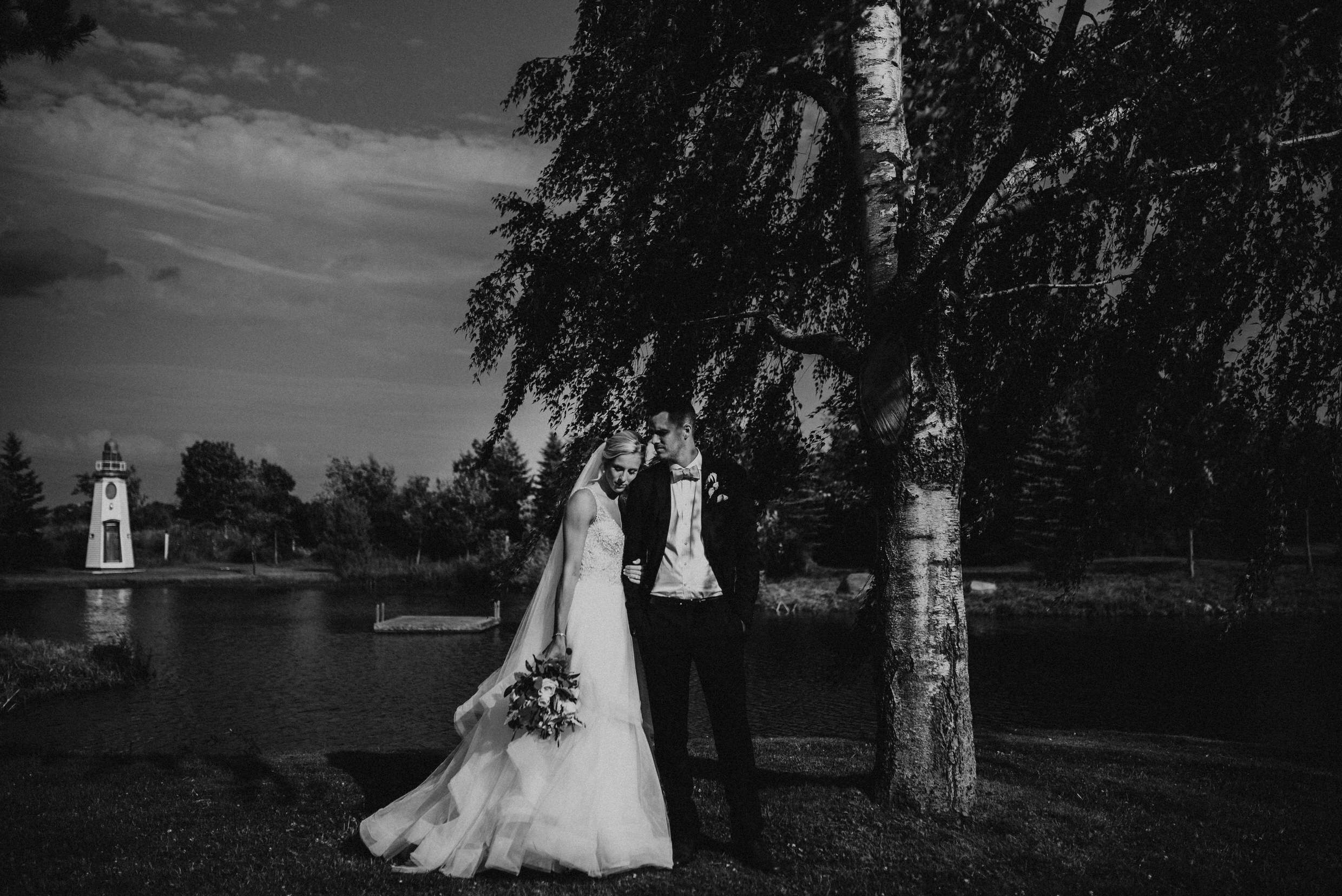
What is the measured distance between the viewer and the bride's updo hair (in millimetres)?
5340

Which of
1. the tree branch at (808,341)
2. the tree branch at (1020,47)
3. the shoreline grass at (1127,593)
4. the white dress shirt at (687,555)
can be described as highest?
the tree branch at (1020,47)

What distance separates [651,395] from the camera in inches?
275

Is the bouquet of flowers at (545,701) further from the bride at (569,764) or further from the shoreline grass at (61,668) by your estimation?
the shoreline grass at (61,668)

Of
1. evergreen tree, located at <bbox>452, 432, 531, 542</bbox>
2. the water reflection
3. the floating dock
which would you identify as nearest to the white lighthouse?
the water reflection

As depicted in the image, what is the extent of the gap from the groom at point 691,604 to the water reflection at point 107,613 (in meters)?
23.3


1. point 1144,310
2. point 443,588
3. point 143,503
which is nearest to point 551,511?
point 1144,310

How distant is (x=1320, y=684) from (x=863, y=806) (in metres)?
21.0

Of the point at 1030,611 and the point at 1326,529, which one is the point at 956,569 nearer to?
the point at 1326,529

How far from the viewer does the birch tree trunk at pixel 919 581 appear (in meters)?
5.75

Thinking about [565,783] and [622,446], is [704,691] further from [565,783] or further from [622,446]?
[622,446]

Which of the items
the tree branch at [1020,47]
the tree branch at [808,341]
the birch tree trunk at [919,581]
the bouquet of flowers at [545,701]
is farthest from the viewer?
the tree branch at [808,341]

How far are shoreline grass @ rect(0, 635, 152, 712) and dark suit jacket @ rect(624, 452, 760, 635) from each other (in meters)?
19.3

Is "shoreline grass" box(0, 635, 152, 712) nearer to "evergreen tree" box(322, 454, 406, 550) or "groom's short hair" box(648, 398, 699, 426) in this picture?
"groom's short hair" box(648, 398, 699, 426)

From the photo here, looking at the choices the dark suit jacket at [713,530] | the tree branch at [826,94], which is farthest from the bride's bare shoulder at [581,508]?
the tree branch at [826,94]
